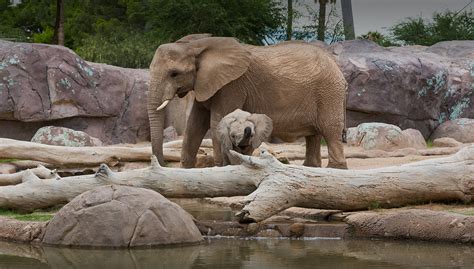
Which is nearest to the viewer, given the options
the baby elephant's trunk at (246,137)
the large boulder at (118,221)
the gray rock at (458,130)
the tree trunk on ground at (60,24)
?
the large boulder at (118,221)

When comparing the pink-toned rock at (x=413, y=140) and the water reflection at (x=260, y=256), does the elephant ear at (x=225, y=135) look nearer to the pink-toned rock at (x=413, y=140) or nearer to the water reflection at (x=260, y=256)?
the water reflection at (x=260, y=256)

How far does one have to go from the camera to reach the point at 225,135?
1224 centimetres

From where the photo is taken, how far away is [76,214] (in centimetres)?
933

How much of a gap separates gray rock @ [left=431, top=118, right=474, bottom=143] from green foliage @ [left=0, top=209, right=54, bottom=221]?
1238cm

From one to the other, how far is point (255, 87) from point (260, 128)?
2.22m

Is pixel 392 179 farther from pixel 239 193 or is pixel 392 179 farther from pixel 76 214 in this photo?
pixel 76 214

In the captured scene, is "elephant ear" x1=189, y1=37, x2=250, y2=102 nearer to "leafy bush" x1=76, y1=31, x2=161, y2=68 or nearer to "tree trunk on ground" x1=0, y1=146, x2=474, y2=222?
"tree trunk on ground" x1=0, y1=146, x2=474, y2=222

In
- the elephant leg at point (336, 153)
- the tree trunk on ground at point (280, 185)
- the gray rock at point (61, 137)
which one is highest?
the tree trunk on ground at point (280, 185)

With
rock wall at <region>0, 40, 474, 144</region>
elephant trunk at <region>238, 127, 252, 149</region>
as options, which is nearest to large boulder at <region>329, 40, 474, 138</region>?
rock wall at <region>0, 40, 474, 144</region>

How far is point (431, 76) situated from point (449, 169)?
11950mm

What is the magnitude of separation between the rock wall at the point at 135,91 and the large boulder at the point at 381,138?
6.83 feet

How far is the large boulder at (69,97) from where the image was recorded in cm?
2027

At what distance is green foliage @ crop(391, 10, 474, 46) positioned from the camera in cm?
3250

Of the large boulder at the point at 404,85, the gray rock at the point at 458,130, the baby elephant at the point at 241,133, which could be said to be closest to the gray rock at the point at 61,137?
the large boulder at the point at 404,85
